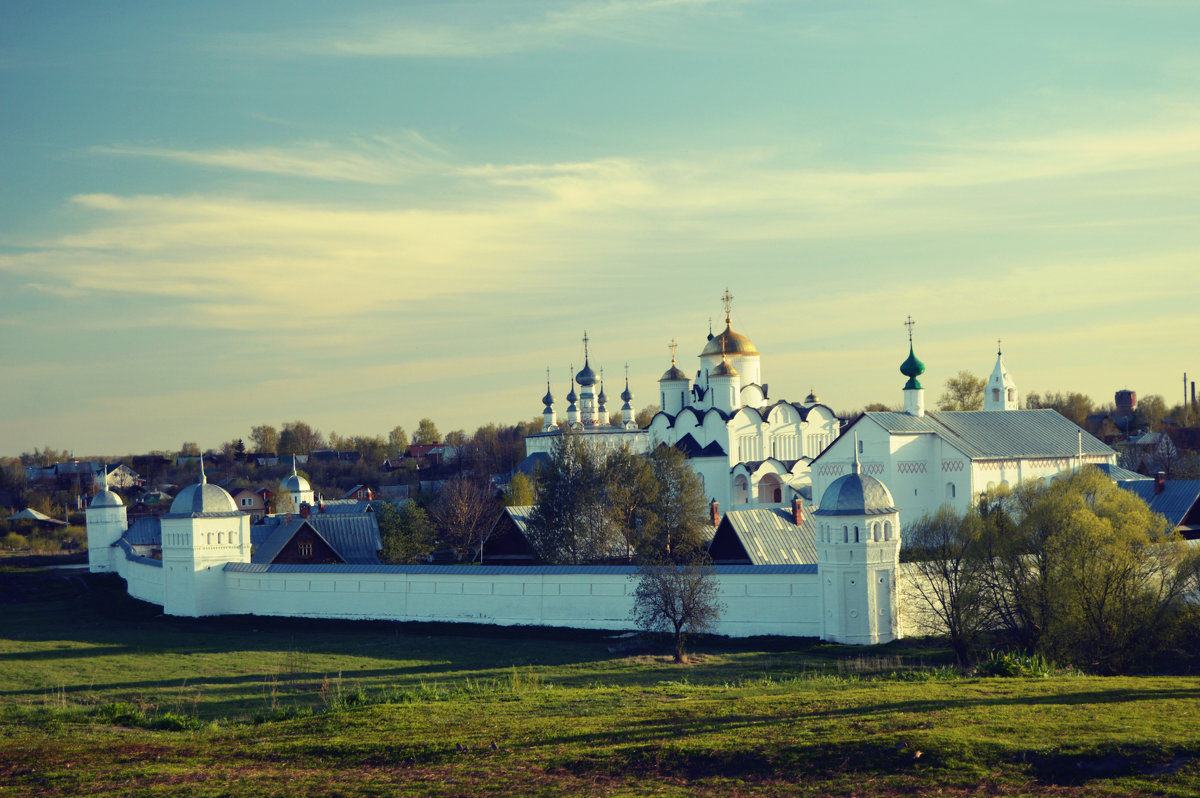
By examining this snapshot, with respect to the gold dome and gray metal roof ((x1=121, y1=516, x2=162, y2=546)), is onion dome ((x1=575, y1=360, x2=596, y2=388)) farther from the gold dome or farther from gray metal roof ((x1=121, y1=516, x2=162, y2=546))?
gray metal roof ((x1=121, y1=516, x2=162, y2=546))

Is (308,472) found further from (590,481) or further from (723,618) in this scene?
(723,618)

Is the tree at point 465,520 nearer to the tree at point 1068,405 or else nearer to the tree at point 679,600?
the tree at point 679,600

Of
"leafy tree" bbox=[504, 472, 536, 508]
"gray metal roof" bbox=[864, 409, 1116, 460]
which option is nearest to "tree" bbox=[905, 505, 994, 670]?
"gray metal roof" bbox=[864, 409, 1116, 460]

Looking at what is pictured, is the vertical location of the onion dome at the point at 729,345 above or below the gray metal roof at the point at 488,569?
above

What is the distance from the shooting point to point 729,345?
51062 mm

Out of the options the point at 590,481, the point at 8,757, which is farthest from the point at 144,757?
the point at 590,481

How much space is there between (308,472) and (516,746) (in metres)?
83.9

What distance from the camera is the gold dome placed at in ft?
167

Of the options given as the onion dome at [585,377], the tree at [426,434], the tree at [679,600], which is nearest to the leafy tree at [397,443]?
the tree at [426,434]

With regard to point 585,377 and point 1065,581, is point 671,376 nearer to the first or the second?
point 585,377

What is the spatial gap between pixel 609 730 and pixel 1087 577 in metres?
12.7

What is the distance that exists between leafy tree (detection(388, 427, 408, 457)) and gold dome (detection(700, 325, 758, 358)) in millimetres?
63907

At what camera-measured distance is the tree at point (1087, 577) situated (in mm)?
21719

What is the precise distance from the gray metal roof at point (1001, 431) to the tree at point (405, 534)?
14653mm
